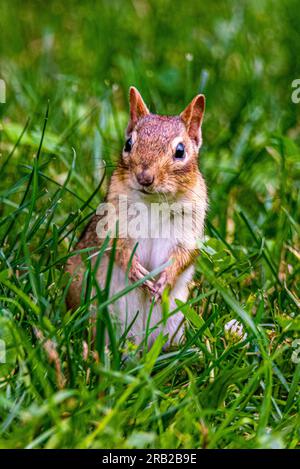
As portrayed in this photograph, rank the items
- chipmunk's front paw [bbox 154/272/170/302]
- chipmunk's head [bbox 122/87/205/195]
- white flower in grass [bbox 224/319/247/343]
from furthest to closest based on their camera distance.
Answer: chipmunk's front paw [bbox 154/272/170/302] → chipmunk's head [bbox 122/87/205/195] → white flower in grass [bbox 224/319/247/343]

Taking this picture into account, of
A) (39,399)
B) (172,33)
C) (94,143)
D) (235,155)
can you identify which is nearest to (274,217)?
(235,155)

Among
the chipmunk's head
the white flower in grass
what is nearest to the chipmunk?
the chipmunk's head

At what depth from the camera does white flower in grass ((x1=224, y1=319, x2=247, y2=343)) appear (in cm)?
320

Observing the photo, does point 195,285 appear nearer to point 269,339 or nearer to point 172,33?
point 269,339

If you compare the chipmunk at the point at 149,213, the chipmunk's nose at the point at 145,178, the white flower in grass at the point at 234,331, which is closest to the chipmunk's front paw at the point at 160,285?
the chipmunk at the point at 149,213

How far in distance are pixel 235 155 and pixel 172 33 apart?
1.87m

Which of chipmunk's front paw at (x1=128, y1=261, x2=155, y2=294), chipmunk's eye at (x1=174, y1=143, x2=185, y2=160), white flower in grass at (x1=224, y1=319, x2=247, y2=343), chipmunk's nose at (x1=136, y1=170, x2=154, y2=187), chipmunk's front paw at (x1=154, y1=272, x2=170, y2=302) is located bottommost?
white flower in grass at (x1=224, y1=319, x2=247, y2=343)

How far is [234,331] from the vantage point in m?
3.24

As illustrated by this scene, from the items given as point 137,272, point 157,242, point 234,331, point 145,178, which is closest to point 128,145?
point 145,178

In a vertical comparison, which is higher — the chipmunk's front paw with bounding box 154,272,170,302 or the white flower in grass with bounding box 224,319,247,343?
the chipmunk's front paw with bounding box 154,272,170,302

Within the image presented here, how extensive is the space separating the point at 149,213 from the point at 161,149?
25 centimetres

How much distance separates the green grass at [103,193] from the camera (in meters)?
2.67

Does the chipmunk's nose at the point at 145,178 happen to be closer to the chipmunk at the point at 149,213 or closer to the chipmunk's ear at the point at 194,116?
the chipmunk at the point at 149,213

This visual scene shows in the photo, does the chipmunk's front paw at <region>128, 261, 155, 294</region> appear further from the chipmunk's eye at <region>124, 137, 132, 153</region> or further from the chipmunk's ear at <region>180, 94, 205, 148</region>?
the chipmunk's ear at <region>180, 94, 205, 148</region>
